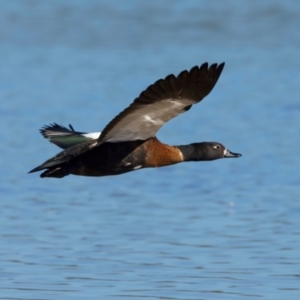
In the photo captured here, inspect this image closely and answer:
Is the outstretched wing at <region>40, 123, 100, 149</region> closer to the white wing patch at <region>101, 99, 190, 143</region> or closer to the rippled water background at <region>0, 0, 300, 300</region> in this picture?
the rippled water background at <region>0, 0, 300, 300</region>

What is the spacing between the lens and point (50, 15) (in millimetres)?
27844

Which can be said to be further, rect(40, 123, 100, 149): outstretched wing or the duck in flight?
rect(40, 123, 100, 149): outstretched wing

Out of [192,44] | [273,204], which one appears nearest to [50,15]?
[192,44]

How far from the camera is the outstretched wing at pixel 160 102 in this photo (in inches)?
311

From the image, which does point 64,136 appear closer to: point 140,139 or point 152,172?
point 140,139

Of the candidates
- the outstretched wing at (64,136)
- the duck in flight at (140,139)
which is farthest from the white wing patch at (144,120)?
the outstretched wing at (64,136)

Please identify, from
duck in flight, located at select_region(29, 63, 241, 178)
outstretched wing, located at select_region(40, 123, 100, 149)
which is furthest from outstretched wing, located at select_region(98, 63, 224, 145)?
outstretched wing, located at select_region(40, 123, 100, 149)

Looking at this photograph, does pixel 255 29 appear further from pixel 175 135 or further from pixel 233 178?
pixel 233 178

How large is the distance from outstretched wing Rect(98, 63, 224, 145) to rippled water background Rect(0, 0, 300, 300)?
4.02ft

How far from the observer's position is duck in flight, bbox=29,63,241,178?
799 cm

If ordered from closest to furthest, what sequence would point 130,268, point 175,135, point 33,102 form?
point 130,268
point 175,135
point 33,102

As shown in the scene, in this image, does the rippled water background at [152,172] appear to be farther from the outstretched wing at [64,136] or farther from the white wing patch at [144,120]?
the white wing patch at [144,120]

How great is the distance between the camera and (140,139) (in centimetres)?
890

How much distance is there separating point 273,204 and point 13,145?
16.1ft
